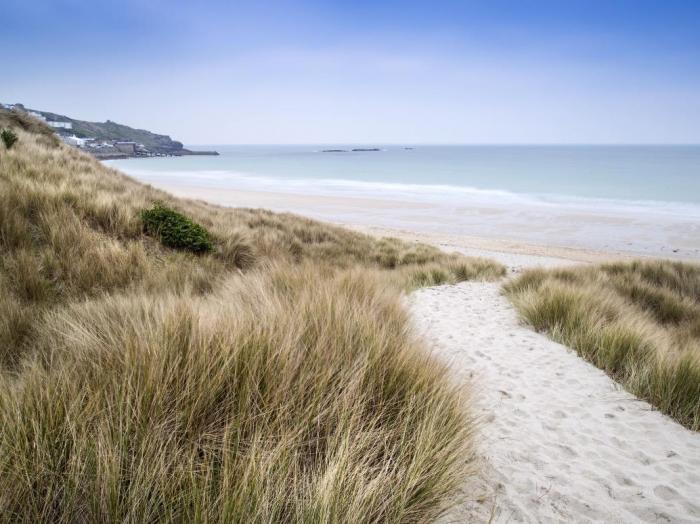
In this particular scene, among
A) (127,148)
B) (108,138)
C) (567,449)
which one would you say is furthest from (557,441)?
(108,138)

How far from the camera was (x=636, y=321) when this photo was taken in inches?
211

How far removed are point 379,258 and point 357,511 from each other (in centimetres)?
1193

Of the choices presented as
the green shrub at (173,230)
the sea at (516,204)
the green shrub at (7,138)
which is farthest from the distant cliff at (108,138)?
the green shrub at (173,230)

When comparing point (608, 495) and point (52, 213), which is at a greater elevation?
point (52, 213)

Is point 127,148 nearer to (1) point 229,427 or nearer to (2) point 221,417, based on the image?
(2) point 221,417

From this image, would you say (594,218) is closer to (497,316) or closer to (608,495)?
(497,316)

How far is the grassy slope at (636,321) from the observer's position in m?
3.49

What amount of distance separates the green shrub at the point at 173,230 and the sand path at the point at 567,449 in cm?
475

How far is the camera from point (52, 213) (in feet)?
17.3

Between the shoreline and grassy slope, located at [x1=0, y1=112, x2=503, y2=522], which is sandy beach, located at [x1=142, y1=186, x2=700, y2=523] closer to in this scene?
grassy slope, located at [x1=0, y1=112, x2=503, y2=522]

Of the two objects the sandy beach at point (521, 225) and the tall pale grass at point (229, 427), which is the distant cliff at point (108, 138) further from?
the tall pale grass at point (229, 427)

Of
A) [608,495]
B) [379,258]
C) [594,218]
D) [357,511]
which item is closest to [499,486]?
[608,495]

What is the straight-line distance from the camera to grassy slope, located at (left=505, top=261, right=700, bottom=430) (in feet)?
11.4

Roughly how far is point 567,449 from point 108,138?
155 meters
